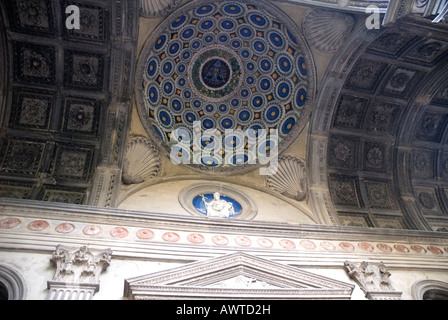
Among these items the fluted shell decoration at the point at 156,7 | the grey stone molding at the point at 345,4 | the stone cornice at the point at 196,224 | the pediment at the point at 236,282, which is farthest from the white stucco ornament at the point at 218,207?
the grey stone molding at the point at 345,4

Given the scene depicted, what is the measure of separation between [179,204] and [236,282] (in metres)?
3.28

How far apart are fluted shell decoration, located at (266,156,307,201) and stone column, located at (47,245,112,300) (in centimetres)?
594

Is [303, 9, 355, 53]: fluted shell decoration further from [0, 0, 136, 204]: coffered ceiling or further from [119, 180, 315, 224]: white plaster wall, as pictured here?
[0, 0, 136, 204]: coffered ceiling

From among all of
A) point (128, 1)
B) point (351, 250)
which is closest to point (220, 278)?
point (351, 250)

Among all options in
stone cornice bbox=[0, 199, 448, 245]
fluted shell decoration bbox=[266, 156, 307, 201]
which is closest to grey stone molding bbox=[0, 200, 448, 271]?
stone cornice bbox=[0, 199, 448, 245]

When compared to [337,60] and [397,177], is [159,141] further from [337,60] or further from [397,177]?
[397,177]

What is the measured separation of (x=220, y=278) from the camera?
7289 millimetres

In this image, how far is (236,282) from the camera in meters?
7.28

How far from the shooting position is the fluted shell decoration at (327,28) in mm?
9977

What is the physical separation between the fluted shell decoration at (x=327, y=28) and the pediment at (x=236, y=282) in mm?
6476

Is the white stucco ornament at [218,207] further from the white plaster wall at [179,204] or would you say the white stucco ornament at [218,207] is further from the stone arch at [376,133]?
the stone arch at [376,133]

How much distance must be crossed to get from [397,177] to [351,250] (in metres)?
4.11

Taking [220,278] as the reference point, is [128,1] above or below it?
above

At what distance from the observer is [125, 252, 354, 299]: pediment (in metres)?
6.66
